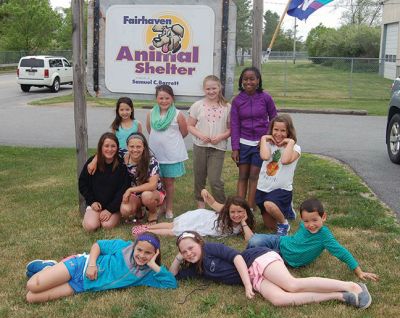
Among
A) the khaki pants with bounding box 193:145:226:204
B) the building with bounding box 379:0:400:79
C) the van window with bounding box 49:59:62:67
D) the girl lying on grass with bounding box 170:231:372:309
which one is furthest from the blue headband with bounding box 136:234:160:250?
the building with bounding box 379:0:400:79

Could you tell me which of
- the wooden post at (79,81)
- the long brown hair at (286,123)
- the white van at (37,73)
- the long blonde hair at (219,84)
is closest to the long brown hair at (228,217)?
the long brown hair at (286,123)

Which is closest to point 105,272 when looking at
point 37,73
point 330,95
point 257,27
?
point 257,27

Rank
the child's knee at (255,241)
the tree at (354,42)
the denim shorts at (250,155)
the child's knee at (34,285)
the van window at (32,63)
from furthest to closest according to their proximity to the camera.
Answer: the tree at (354,42), the van window at (32,63), the denim shorts at (250,155), the child's knee at (255,241), the child's knee at (34,285)

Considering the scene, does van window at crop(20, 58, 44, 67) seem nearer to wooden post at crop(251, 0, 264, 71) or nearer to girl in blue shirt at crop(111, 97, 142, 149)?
girl in blue shirt at crop(111, 97, 142, 149)

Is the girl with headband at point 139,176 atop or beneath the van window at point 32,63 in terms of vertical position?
beneath

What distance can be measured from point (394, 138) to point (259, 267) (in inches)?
227

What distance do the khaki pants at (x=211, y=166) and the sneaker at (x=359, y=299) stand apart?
2441mm

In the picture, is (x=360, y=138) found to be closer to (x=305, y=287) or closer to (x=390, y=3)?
(x=305, y=287)

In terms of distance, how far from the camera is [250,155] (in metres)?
5.83

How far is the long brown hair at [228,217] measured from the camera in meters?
5.07

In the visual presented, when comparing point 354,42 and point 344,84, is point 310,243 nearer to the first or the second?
point 344,84

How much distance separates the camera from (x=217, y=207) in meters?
5.35

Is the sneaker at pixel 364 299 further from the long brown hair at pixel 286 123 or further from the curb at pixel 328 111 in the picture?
the curb at pixel 328 111

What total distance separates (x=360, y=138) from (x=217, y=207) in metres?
7.30
